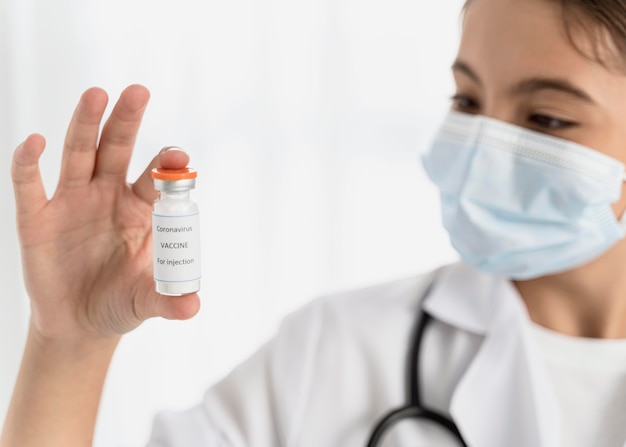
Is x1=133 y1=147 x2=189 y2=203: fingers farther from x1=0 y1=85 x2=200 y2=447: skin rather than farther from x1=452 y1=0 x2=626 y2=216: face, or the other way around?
x1=452 y1=0 x2=626 y2=216: face

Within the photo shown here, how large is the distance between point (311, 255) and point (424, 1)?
2.68 ft

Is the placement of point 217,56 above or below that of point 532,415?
above

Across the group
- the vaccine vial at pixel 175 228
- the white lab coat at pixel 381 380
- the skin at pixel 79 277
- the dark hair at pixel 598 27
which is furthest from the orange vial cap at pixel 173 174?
the dark hair at pixel 598 27

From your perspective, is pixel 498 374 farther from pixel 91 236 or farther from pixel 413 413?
pixel 91 236

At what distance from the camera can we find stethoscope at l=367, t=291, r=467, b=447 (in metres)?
1.31

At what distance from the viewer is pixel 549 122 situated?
135 centimetres

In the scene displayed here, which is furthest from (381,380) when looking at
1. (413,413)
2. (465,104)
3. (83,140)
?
(83,140)

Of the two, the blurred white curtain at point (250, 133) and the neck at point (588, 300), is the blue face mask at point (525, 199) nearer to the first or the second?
the neck at point (588, 300)

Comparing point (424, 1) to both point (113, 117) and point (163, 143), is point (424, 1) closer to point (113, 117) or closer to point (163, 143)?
point (163, 143)

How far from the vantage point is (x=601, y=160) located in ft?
4.34

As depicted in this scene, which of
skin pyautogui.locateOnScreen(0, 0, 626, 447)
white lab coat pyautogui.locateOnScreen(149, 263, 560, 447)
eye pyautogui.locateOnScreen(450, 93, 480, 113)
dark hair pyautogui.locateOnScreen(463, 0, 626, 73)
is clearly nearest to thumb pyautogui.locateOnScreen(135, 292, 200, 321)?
skin pyautogui.locateOnScreen(0, 0, 626, 447)

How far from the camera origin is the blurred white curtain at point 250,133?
7.82 feet

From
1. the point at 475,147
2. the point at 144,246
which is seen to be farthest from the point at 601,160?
the point at 144,246

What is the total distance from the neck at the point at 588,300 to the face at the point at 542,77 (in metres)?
0.13
